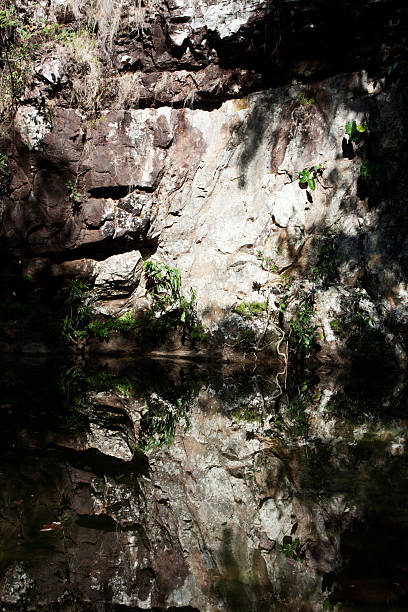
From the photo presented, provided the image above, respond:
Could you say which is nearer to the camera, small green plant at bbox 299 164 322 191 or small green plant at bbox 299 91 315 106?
small green plant at bbox 299 164 322 191

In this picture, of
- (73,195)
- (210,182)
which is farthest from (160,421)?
(210,182)

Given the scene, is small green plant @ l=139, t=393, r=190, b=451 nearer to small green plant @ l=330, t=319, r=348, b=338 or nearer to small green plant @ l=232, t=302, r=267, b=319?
small green plant @ l=232, t=302, r=267, b=319

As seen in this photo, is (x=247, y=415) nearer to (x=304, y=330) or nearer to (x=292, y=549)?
(x=292, y=549)

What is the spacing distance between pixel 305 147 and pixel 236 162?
4.00 feet

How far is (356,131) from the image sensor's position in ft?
30.8

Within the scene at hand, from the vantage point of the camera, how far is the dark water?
250 centimetres

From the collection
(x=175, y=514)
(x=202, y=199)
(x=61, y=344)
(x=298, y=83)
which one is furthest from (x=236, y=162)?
(x=175, y=514)

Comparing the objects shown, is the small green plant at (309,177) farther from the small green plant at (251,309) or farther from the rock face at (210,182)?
the small green plant at (251,309)

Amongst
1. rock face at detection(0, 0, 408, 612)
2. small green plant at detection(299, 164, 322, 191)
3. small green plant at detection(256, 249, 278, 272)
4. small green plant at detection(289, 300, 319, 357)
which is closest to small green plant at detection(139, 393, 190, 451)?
rock face at detection(0, 0, 408, 612)

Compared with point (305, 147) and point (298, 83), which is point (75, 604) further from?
point (298, 83)

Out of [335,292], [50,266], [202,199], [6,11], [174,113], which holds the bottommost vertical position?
[335,292]

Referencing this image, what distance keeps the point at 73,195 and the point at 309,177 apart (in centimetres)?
398

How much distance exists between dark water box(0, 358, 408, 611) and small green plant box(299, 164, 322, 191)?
4.50 meters

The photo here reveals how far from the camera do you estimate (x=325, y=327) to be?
29.8ft
